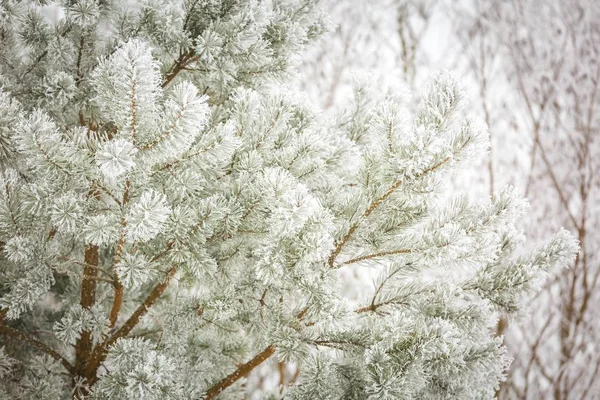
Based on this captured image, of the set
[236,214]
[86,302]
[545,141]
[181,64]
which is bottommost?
[86,302]

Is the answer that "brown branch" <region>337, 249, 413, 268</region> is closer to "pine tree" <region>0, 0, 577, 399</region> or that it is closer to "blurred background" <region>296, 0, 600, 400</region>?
"pine tree" <region>0, 0, 577, 399</region>

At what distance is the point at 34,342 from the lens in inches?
78.7

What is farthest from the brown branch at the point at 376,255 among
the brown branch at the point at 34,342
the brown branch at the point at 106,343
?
the brown branch at the point at 34,342

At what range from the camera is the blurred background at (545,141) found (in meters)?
5.41

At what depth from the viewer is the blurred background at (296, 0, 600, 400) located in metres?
5.41

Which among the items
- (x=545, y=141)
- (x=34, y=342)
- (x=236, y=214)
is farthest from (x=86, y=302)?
(x=545, y=141)

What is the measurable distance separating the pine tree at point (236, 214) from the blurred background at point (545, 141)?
368 centimetres

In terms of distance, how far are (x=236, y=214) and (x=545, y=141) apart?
5.45 m

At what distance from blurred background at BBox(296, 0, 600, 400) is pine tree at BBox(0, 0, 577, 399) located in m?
3.68

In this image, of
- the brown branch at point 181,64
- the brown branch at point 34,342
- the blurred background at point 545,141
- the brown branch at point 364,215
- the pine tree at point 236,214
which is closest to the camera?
the pine tree at point 236,214

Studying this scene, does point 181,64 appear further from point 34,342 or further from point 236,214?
point 34,342

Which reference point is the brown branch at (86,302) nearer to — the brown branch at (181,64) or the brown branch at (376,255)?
the brown branch at (181,64)

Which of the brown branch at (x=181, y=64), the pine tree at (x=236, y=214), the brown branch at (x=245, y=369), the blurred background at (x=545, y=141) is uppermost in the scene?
the blurred background at (x=545, y=141)

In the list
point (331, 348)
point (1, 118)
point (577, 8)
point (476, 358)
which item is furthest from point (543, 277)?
point (577, 8)
